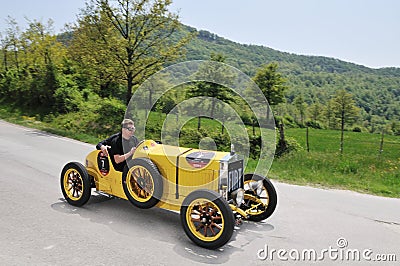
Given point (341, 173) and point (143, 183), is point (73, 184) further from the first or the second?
point (341, 173)

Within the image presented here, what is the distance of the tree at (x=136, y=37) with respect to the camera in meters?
15.7

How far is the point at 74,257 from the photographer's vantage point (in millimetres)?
4023

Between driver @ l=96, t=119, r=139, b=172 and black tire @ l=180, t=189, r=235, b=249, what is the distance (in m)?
1.32

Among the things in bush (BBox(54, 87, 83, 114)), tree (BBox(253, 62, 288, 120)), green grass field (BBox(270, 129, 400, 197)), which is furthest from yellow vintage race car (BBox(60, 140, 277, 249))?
tree (BBox(253, 62, 288, 120))

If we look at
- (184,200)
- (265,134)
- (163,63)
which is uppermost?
(163,63)

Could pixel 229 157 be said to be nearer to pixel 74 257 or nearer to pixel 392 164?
pixel 74 257

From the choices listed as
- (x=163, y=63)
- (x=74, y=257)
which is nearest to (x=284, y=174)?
(x=74, y=257)

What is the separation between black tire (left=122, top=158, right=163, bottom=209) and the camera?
4902 mm

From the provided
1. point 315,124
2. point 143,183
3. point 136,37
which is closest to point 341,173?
point 143,183

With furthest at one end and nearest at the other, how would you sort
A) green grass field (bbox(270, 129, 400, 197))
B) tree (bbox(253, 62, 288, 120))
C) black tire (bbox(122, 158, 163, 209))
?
tree (bbox(253, 62, 288, 120))
green grass field (bbox(270, 129, 400, 197))
black tire (bbox(122, 158, 163, 209))

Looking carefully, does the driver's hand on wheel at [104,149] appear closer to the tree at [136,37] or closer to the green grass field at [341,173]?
the green grass field at [341,173]

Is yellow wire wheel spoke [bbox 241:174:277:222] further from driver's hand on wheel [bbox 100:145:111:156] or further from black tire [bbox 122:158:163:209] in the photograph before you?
driver's hand on wheel [bbox 100:145:111:156]

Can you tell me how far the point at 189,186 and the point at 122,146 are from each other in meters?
1.32

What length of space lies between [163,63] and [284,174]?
8750 millimetres
